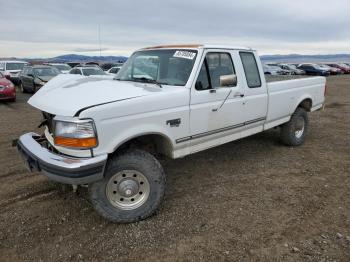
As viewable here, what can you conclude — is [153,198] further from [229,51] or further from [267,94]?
[267,94]

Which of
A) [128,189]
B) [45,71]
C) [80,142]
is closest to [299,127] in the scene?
[128,189]

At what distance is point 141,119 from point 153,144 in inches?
29.0

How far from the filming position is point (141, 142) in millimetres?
4027

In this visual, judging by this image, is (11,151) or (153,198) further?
(11,151)

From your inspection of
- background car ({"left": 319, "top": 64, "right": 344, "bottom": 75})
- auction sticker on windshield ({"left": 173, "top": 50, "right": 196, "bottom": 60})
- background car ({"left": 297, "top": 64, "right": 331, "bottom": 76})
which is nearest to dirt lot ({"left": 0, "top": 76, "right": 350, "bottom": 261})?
auction sticker on windshield ({"left": 173, "top": 50, "right": 196, "bottom": 60})

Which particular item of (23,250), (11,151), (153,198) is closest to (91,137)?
(153,198)

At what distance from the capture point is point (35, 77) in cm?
1490

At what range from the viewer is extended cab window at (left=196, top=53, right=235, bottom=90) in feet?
14.0

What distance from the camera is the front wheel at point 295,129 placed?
6406 millimetres

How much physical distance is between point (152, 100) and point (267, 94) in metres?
2.58

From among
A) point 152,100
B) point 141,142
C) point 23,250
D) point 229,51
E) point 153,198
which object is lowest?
point 23,250

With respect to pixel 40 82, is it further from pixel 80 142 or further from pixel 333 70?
pixel 333 70

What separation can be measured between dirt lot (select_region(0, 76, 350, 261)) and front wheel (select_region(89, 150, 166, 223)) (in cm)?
15

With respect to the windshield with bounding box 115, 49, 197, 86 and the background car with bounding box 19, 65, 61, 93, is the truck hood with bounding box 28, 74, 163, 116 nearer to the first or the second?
the windshield with bounding box 115, 49, 197, 86
